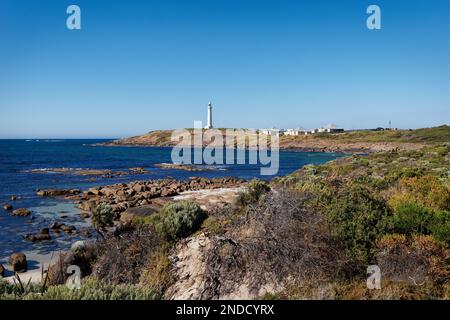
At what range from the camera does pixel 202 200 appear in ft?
81.4

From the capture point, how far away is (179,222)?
11.5 meters

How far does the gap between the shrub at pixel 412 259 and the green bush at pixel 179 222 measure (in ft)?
18.9

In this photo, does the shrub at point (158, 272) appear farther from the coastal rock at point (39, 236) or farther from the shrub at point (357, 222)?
the coastal rock at point (39, 236)

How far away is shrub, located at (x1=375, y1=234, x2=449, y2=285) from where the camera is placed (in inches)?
284

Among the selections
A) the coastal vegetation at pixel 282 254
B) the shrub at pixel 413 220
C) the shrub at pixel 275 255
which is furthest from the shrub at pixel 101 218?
the shrub at pixel 413 220

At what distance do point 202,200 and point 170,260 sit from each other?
15.0 meters

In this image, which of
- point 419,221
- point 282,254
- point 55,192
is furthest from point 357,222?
point 55,192

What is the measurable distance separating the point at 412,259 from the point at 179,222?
262 inches

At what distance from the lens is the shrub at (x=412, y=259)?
284 inches

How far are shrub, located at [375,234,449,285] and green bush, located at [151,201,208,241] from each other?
226 inches

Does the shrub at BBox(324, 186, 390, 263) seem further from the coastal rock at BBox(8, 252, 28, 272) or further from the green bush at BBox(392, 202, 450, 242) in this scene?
the coastal rock at BBox(8, 252, 28, 272)

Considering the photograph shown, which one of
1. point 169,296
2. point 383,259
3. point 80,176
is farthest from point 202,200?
point 80,176

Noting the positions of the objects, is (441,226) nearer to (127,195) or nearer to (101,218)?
(101,218)
